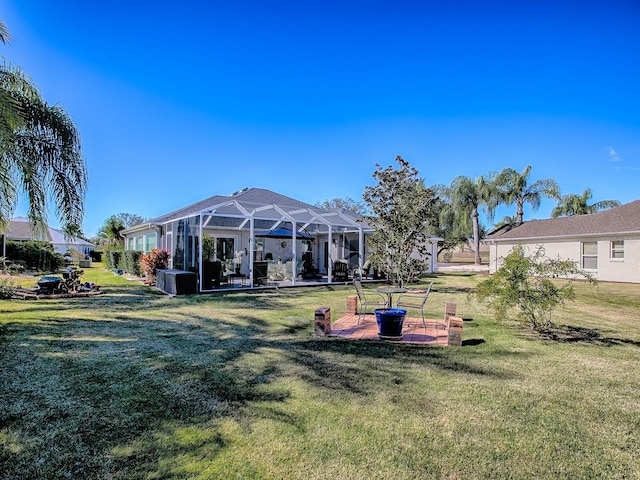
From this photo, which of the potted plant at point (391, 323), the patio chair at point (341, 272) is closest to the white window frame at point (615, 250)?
the patio chair at point (341, 272)

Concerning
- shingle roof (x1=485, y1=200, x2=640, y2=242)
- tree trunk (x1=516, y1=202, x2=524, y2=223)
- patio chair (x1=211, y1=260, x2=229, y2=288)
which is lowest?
patio chair (x1=211, y1=260, x2=229, y2=288)

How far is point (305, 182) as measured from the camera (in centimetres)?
3750

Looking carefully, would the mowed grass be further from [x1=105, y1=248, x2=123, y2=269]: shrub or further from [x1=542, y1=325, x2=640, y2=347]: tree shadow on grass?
[x1=105, y1=248, x2=123, y2=269]: shrub

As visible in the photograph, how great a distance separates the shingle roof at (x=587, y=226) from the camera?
18391 mm

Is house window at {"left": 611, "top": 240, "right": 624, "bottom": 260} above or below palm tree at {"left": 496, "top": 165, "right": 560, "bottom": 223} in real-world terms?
below

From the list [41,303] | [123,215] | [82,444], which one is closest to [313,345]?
[82,444]

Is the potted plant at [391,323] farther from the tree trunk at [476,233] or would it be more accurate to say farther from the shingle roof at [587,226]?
the tree trunk at [476,233]

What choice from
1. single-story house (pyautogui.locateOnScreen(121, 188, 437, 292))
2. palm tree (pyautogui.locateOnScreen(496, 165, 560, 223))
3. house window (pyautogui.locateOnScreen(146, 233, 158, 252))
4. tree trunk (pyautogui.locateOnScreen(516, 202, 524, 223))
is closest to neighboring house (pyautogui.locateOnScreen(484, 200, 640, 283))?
single-story house (pyautogui.locateOnScreen(121, 188, 437, 292))

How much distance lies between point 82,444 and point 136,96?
1456cm

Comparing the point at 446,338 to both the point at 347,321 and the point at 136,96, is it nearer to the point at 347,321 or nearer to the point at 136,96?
the point at 347,321

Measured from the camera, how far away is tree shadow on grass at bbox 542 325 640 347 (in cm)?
661

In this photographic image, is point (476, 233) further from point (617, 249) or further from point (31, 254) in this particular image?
point (31, 254)

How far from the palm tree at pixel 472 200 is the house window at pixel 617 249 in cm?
1687

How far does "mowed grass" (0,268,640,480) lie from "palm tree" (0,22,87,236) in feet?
11.4
